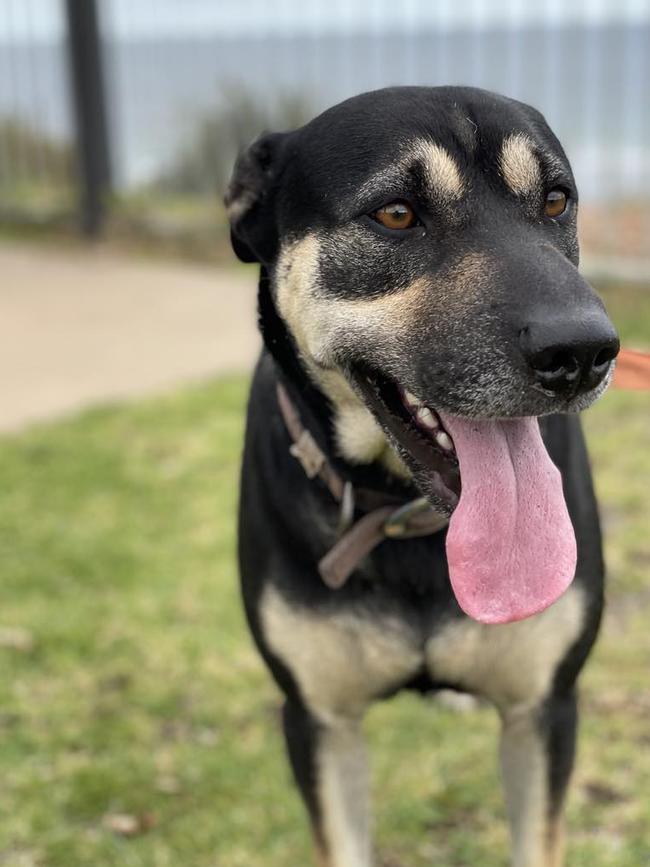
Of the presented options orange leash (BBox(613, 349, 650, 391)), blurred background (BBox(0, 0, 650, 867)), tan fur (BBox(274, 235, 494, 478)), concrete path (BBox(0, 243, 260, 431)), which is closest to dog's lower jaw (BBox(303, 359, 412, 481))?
tan fur (BBox(274, 235, 494, 478))

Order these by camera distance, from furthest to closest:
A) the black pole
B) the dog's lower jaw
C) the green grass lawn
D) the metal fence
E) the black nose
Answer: the black pole, the metal fence, the green grass lawn, the dog's lower jaw, the black nose

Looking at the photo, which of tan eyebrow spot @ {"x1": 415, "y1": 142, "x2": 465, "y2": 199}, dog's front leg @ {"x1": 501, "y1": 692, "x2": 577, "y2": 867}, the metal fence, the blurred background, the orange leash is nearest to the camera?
tan eyebrow spot @ {"x1": 415, "y1": 142, "x2": 465, "y2": 199}

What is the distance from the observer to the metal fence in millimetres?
8219

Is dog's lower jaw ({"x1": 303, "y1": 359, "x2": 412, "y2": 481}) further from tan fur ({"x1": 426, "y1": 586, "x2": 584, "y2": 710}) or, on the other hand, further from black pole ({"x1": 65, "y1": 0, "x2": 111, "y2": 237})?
black pole ({"x1": 65, "y1": 0, "x2": 111, "y2": 237})

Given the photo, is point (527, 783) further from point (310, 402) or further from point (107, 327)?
point (107, 327)

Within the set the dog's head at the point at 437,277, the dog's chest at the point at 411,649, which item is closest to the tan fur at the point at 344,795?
A: the dog's chest at the point at 411,649

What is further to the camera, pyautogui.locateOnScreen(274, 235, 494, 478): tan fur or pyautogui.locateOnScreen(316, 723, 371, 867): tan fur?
pyautogui.locateOnScreen(316, 723, 371, 867): tan fur

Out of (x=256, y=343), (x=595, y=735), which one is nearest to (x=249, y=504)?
(x=595, y=735)

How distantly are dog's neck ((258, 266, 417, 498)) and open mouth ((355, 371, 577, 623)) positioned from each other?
12.6 inches

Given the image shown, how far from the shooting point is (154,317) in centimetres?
805

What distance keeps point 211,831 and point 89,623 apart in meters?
1.19

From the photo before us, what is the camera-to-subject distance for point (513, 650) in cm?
246

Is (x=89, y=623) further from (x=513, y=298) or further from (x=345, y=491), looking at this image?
(x=513, y=298)

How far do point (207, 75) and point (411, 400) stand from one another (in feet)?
27.4
